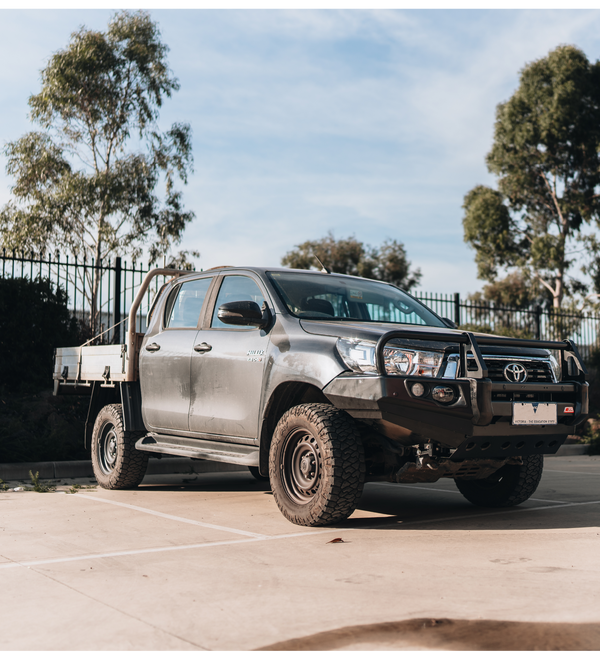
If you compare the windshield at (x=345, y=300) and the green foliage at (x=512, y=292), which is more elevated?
the green foliage at (x=512, y=292)

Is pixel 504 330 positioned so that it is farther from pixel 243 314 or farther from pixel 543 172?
pixel 543 172

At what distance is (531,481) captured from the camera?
6.49 metres

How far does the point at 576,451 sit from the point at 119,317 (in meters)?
8.38

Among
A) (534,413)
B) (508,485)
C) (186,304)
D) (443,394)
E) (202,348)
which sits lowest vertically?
(508,485)

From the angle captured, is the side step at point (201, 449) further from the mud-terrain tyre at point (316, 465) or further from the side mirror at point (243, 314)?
the side mirror at point (243, 314)

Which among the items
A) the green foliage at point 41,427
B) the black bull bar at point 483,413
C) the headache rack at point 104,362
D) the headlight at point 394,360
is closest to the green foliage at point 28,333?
the green foliage at point 41,427

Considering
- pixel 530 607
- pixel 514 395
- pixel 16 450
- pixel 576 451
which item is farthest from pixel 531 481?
pixel 576 451

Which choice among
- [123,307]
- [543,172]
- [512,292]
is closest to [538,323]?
[123,307]

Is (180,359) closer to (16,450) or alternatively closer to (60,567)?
(60,567)

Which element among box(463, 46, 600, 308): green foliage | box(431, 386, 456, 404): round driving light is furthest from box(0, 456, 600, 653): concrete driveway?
box(463, 46, 600, 308): green foliage

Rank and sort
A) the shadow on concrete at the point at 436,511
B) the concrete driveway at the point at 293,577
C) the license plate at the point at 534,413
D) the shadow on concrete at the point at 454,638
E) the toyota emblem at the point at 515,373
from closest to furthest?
1. the shadow on concrete at the point at 454,638
2. the concrete driveway at the point at 293,577
3. the license plate at the point at 534,413
4. the toyota emblem at the point at 515,373
5. the shadow on concrete at the point at 436,511

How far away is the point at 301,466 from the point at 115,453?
290 centimetres

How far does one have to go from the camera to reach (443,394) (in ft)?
16.9

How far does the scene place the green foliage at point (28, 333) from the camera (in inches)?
456
